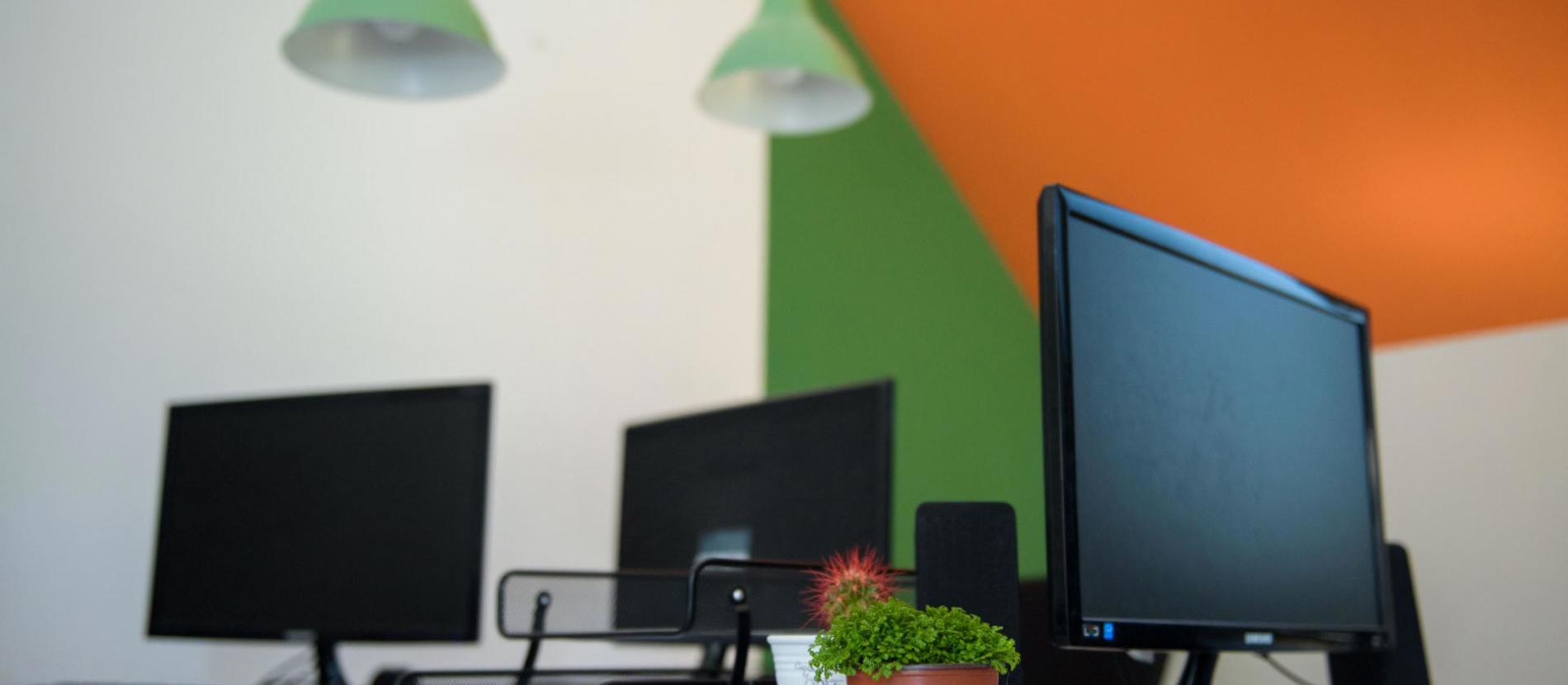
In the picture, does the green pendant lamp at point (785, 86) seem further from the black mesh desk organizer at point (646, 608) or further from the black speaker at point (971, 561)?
the black speaker at point (971, 561)

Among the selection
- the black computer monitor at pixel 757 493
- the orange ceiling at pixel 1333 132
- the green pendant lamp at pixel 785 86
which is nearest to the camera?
the black computer monitor at pixel 757 493

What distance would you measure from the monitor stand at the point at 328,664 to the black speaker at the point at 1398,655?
4.81ft

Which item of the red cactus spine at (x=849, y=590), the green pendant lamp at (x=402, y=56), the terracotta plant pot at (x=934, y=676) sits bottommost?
the terracotta plant pot at (x=934, y=676)

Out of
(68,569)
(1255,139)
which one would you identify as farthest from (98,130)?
(1255,139)

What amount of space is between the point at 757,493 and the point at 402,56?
1188mm

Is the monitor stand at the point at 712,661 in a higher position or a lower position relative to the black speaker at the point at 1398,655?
lower

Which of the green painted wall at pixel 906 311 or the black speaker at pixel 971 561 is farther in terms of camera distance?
the green painted wall at pixel 906 311

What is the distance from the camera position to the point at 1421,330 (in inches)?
77.4

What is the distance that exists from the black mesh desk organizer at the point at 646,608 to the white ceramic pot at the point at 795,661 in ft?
0.85

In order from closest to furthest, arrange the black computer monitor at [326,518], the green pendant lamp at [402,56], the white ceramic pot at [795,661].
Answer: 1. the white ceramic pot at [795,661]
2. the black computer monitor at [326,518]
3. the green pendant lamp at [402,56]

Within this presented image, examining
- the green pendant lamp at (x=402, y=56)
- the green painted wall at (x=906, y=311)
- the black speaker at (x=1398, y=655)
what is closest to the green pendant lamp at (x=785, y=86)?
the green painted wall at (x=906, y=311)

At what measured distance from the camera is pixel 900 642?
2.74ft

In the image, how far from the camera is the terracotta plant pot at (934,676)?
83 cm

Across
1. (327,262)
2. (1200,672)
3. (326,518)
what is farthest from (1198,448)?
(327,262)
